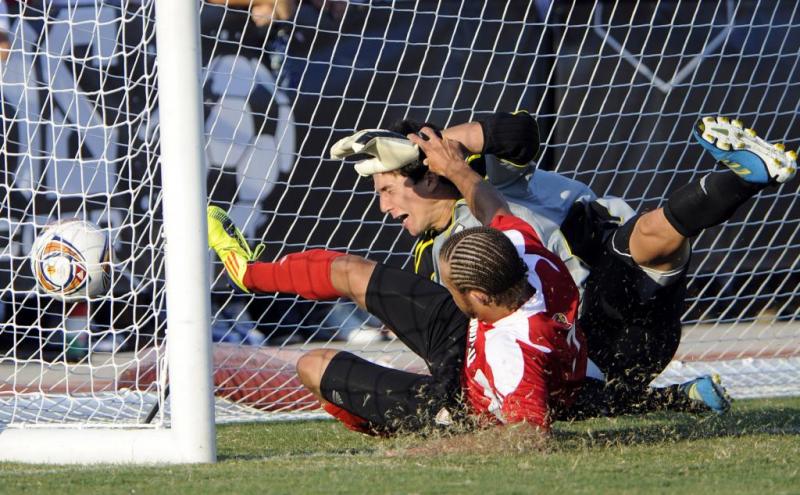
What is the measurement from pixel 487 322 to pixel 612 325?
84 cm

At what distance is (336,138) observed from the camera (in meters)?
5.71

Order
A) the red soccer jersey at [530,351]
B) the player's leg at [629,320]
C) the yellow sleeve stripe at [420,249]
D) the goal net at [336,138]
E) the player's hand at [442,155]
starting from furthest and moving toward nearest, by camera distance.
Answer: the goal net at [336,138]
the yellow sleeve stripe at [420,249]
the player's leg at [629,320]
the player's hand at [442,155]
the red soccer jersey at [530,351]

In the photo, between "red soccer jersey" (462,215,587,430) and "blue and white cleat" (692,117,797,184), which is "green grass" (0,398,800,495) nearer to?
"red soccer jersey" (462,215,587,430)

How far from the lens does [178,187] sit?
3.08m

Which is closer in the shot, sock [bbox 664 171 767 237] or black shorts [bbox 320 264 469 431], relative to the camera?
sock [bbox 664 171 767 237]

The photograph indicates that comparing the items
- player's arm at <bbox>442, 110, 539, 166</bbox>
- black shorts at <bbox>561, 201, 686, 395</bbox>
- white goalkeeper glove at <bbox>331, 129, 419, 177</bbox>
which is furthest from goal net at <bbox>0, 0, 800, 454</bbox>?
black shorts at <bbox>561, 201, 686, 395</bbox>

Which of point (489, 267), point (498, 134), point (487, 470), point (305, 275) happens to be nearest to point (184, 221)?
point (305, 275)

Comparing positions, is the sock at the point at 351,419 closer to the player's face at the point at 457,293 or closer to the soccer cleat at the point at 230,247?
the soccer cleat at the point at 230,247

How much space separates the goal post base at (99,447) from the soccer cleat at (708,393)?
1908mm

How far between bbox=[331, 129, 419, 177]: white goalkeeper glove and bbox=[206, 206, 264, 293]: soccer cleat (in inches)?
20.3

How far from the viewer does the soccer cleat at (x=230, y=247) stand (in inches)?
154

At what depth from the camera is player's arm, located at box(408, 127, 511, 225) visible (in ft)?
11.6

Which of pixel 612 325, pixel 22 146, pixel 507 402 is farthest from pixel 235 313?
pixel 507 402

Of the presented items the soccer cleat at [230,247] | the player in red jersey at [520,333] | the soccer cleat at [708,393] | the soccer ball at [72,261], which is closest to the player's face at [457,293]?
the player in red jersey at [520,333]
